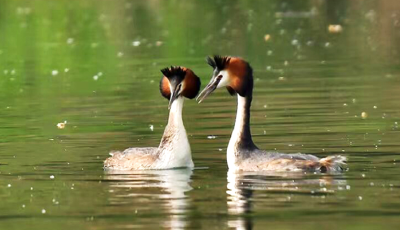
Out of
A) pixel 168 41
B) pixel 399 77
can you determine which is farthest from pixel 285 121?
pixel 168 41

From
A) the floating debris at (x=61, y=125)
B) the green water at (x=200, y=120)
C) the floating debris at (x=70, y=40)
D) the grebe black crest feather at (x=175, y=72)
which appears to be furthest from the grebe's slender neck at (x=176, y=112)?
the floating debris at (x=70, y=40)

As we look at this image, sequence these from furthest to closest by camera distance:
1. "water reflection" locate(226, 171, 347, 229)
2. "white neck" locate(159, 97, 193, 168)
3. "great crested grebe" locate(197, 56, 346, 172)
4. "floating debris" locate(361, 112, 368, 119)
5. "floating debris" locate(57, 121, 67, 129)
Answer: "floating debris" locate(57, 121, 67, 129) < "floating debris" locate(361, 112, 368, 119) < "white neck" locate(159, 97, 193, 168) < "great crested grebe" locate(197, 56, 346, 172) < "water reflection" locate(226, 171, 347, 229)

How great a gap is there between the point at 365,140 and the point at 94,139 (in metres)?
4.03

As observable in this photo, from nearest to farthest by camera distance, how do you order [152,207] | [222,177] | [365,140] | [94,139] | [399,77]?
[152,207] → [222,177] → [365,140] → [94,139] → [399,77]

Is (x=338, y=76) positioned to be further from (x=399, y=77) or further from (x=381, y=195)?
(x=381, y=195)

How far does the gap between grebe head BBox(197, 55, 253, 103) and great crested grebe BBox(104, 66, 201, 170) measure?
57 centimetres

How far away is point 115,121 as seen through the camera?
22.4m

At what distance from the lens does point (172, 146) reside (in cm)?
1731

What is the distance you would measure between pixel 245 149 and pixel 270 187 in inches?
60.3

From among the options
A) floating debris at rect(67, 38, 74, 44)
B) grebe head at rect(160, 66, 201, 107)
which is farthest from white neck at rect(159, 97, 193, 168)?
floating debris at rect(67, 38, 74, 44)

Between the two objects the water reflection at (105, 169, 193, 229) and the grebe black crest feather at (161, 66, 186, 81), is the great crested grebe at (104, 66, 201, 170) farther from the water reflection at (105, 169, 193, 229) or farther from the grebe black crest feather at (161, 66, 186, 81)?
the water reflection at (105, 169, 193, 229)

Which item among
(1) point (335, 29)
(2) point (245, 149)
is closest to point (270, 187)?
(2) point (245, 149)

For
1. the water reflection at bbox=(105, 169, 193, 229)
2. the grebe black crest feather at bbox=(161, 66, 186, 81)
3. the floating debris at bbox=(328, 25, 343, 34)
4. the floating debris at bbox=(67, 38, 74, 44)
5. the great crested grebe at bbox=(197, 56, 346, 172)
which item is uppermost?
the floating debris at bbox=(328, 25, 343, 34)

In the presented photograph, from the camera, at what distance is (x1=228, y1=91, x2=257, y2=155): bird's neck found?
16703 millimetres
